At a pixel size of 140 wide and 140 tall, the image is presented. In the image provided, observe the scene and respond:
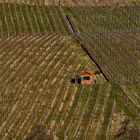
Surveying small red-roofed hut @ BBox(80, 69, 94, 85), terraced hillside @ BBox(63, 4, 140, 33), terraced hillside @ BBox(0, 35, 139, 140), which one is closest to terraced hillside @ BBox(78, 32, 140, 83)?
terraced hillside @ BBox(0, 35, 139, 140)

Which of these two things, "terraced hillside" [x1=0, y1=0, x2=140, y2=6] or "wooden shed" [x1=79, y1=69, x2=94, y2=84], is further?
"terraced hillside" [x1=0, y1=0, x2=140, y2=6]

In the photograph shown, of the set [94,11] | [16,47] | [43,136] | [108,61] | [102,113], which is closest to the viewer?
[43,136]

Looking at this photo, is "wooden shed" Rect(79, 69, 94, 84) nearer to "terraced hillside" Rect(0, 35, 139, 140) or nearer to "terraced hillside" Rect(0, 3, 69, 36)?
"terraced hillside" Rect(0, 35, 139, 140)

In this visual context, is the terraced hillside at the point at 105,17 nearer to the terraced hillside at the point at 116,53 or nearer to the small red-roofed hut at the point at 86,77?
the terraced hillside at the point at 116,53

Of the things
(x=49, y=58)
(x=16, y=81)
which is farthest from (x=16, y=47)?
(x=16, y=81)

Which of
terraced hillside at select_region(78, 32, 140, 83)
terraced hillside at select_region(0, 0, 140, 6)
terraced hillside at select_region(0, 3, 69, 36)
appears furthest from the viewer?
terraced hillside at select_region(0, 0, 140, 6)

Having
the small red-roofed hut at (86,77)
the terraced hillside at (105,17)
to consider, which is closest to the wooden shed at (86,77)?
the small red-roofed hut at (86,77)

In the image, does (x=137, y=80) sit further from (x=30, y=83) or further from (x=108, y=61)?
(x=30, y=83)

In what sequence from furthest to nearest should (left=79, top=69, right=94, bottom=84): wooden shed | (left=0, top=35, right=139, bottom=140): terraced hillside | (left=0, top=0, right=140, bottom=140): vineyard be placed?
(left=79, top=69, right=94, bottom=84): wooden shed < (left=0, top=0, right=140, bottom=140): vineyard < (left=0, top=35, right=139, bottom=140): terraced hillside
